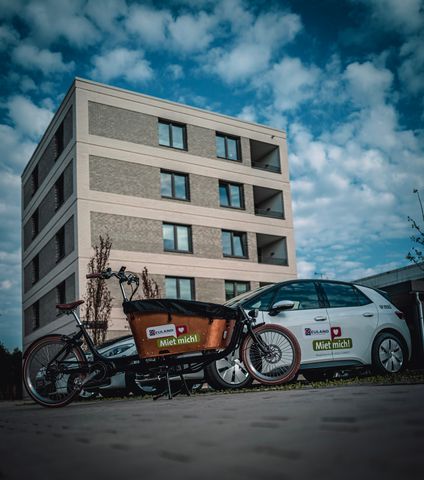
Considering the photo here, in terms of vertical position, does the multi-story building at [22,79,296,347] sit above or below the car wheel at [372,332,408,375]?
above

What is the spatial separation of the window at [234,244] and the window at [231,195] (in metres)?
1.59

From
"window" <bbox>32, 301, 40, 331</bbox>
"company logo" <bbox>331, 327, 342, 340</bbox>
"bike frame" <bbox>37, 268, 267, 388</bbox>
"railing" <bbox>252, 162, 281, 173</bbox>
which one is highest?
"railing" <bbox>252, 162, 281, 173</bbox>

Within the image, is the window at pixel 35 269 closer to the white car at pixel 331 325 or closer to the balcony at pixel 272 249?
the balcony at pixel 272 249

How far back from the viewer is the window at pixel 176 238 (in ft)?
82.2

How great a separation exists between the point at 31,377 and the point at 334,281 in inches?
187

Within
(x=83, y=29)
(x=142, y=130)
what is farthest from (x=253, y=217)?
(x=83, y=29)

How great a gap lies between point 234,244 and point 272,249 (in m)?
3.30

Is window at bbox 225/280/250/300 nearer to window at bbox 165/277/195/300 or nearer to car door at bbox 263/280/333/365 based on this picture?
window at bbox 165/277/195/300

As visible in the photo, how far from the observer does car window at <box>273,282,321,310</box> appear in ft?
25.7

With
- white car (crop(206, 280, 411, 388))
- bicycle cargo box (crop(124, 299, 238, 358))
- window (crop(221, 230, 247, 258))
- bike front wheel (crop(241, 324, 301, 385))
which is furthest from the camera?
window (crop(221, 230, 247, 258))

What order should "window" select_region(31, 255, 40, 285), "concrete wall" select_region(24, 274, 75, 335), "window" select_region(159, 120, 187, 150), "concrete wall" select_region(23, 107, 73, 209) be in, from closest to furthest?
1. "concrete wall" select_region(24, 274, 75, 335)
2. "concrete wall" select_region(23, 107, 73, 209)
3. "window" select_region(159, 120, 187, 150)
4. "window" select_region(31, 255, 40, 285)

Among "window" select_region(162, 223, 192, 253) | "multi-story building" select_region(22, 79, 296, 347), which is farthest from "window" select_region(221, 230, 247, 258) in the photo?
"window" select_region(162, 223, 192, 253)

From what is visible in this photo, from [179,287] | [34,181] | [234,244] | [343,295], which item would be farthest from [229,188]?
[343,295]

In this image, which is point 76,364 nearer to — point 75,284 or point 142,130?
point 75,284
